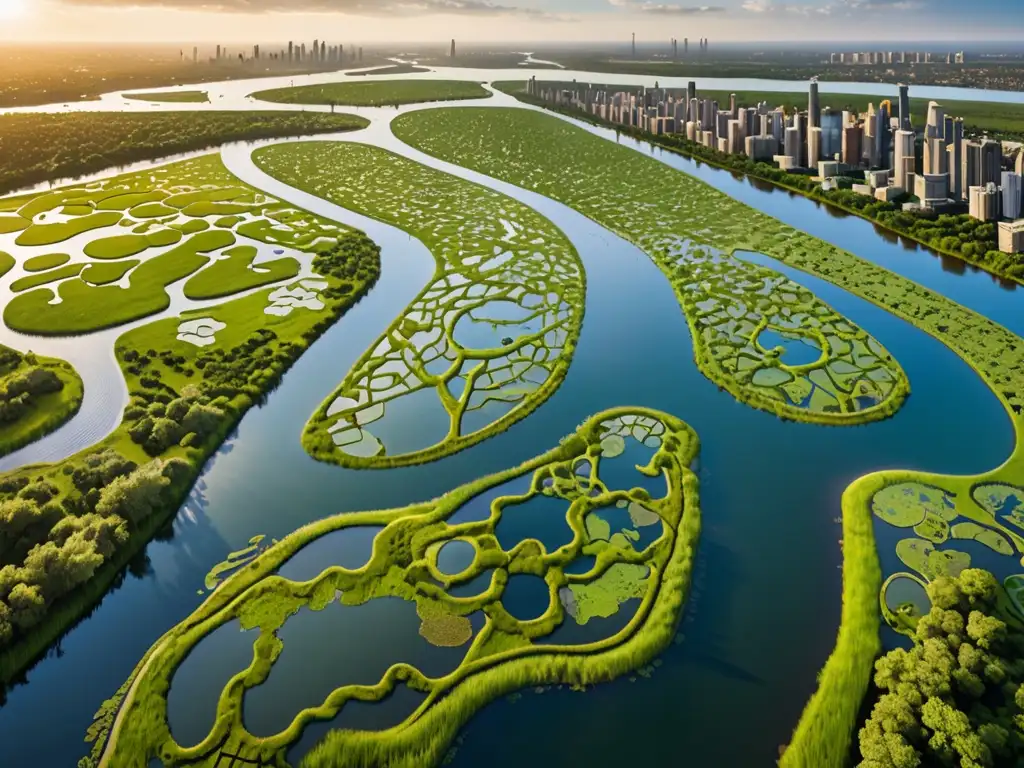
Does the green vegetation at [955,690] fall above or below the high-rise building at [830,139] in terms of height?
below

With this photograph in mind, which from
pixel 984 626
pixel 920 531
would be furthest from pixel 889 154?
pixel 984 626

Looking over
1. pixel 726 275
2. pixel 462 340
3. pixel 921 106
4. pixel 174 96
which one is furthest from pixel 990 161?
pixel 174 96

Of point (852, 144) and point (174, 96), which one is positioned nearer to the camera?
point (852, 144)

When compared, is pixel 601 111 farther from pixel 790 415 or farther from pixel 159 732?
pixel 159 732

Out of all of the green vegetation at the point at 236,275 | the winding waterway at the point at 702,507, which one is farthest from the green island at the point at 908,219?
the green vegetation at the point at 236,275

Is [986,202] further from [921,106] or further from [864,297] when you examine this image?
[921,106]

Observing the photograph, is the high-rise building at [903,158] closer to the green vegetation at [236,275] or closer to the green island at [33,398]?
the green vegetation at [236,275]
